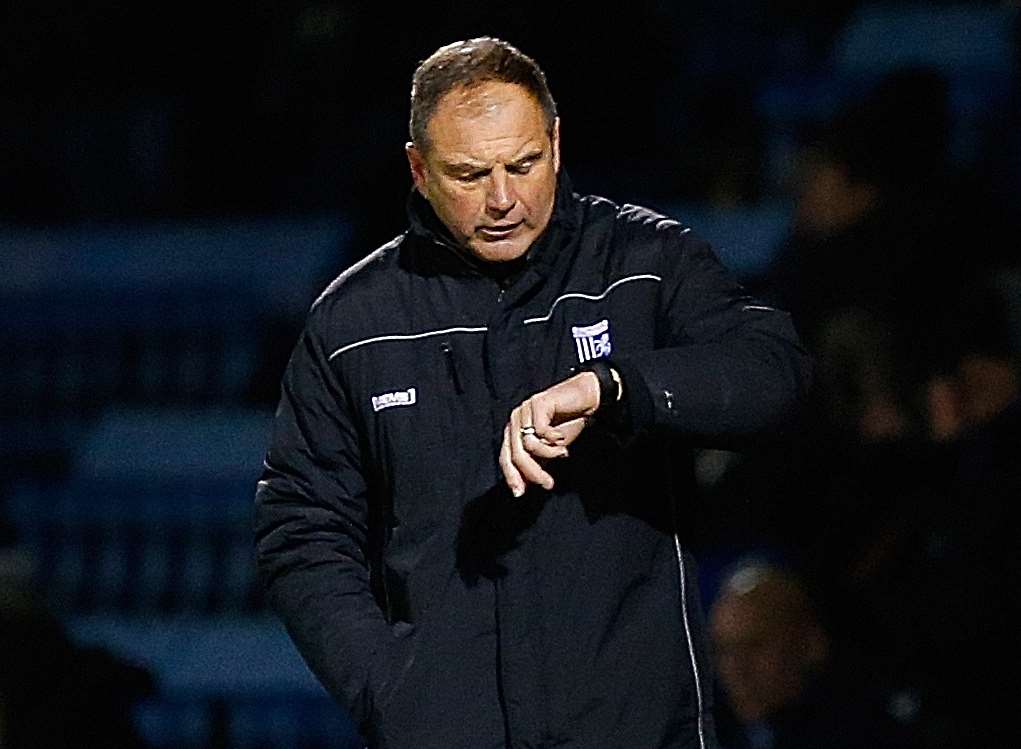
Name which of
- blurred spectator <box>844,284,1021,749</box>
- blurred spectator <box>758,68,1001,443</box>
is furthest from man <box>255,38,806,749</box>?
blurred spectator <box>758,68,1001,443</box>

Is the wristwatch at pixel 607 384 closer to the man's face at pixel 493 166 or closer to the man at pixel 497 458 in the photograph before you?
the man at pixel 497 458

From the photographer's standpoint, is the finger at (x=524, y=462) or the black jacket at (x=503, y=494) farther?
the black jacket at (x=503, y=494)

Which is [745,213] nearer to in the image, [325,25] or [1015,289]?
[1015,289]

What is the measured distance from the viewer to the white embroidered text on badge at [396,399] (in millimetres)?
2992

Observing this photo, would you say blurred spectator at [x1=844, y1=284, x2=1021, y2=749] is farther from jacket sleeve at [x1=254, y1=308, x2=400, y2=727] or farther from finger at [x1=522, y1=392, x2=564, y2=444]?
finger at [x1=522, y1=392, x2=564, y2=444]

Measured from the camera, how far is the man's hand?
268 centimetres

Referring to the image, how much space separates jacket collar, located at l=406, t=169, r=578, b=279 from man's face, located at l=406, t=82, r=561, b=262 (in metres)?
0.01

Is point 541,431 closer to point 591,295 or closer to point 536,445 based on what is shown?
point 536,445

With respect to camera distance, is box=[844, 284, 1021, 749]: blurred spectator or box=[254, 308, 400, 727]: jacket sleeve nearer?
box=[254, 308, 400, 727]: jacket sleeve

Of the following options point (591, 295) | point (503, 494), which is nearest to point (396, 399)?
point (503, 494)

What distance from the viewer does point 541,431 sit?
2676 mm

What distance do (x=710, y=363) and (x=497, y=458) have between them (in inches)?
12.4

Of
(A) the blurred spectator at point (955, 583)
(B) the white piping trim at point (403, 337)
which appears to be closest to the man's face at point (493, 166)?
(B) the white piping trim at point (403, 337)

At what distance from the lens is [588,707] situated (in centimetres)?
292
